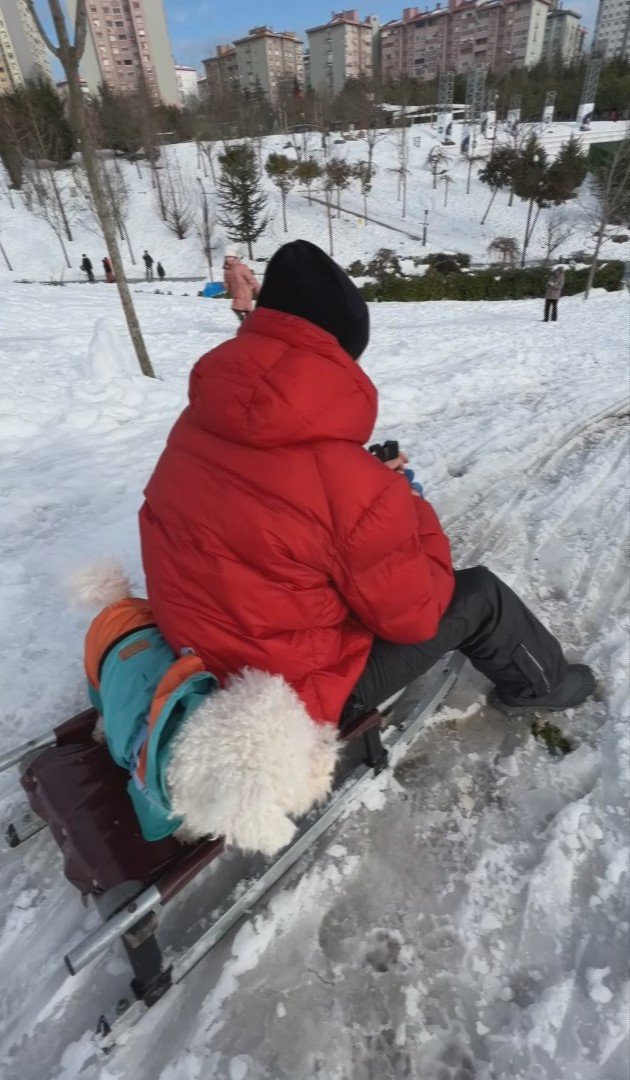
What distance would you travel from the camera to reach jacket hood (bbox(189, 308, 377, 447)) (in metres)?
1.37

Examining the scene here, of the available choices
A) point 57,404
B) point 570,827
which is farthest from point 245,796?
point 57,404

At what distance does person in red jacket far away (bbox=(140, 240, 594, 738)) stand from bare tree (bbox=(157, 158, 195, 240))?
3693cm

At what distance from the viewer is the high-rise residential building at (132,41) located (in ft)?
211

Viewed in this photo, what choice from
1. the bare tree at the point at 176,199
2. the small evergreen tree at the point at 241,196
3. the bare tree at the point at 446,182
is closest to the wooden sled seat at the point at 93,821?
the small evergreen tree at the point at 241,196

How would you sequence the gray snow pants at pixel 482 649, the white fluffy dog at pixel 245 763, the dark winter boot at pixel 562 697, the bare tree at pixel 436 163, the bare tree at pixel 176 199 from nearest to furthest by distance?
the white fluffy dog at pixel 245 763 < the gray snow pants at pixel 482 649 < the dark winter boot at pixel 562 697 < the bare tree at pixel 176 199 < the bare tree at pixel 436 163

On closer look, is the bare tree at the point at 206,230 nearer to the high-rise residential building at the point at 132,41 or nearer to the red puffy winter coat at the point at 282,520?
the red puffy winter coat at the point at 282,520

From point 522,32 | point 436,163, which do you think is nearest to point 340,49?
point 522,32

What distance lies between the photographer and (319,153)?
144 feet

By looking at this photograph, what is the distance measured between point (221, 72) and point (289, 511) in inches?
3227

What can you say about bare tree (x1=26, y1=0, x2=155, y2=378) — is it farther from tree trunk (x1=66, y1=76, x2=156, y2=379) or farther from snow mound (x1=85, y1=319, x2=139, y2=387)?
snow mound (x1=85, y1=319, x2=139, y2=387)

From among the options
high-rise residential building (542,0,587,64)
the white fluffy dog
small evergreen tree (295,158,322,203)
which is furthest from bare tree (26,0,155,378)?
high-rise residential building (542,0,587,64)

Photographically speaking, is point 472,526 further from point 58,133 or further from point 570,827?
point 58,133

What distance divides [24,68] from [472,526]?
7876 cm

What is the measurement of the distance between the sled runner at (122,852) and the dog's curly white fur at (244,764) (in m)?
0.21
